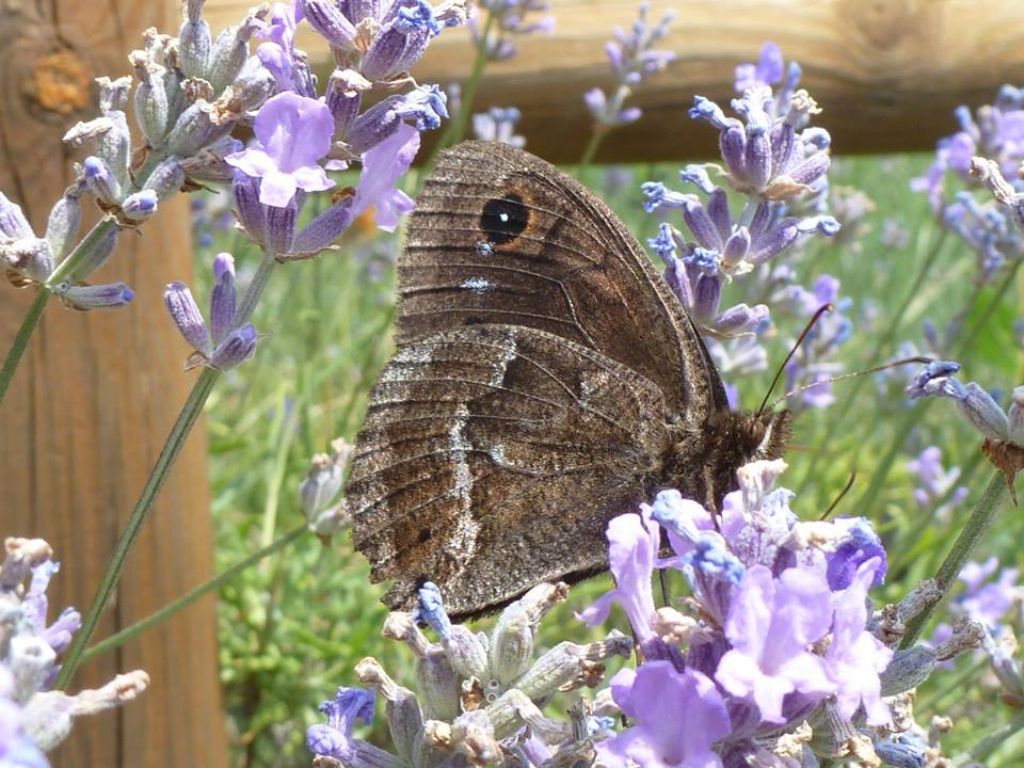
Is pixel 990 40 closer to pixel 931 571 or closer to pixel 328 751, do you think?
pixel 931 571

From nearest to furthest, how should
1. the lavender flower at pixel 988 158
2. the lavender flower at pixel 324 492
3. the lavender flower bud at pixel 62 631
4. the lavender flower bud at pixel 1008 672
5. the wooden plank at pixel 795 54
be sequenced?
the lavender flower bud at pixel 62 631 < the lavender flower bud at pixel 1008 672 < the lavender flower at pixel 324 492 < the lavender flower at pixel 988 158 < the wooden plank at pixel 795 54

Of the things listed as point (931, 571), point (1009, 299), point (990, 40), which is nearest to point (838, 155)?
point (990, 40)

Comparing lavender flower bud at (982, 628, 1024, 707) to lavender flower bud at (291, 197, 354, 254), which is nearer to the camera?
lavender flower bud at (291, 197, 354, 254)

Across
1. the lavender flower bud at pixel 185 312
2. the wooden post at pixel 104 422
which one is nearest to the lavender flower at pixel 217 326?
the lavender flower bud at pixel 185 312

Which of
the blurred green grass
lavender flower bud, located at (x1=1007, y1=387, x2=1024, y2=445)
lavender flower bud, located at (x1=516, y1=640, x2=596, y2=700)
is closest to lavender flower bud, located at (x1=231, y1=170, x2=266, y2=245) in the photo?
lavender flower bud, located at (x1=516, y1=640, x2=596, y2=700)

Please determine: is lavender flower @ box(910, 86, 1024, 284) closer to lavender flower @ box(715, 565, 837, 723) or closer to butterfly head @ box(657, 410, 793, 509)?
butterfly head @ box(657, 410, 793, 509)

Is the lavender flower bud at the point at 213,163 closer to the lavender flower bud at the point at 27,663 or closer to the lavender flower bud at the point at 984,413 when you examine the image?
the lavender flower bud at the point at 27,663
